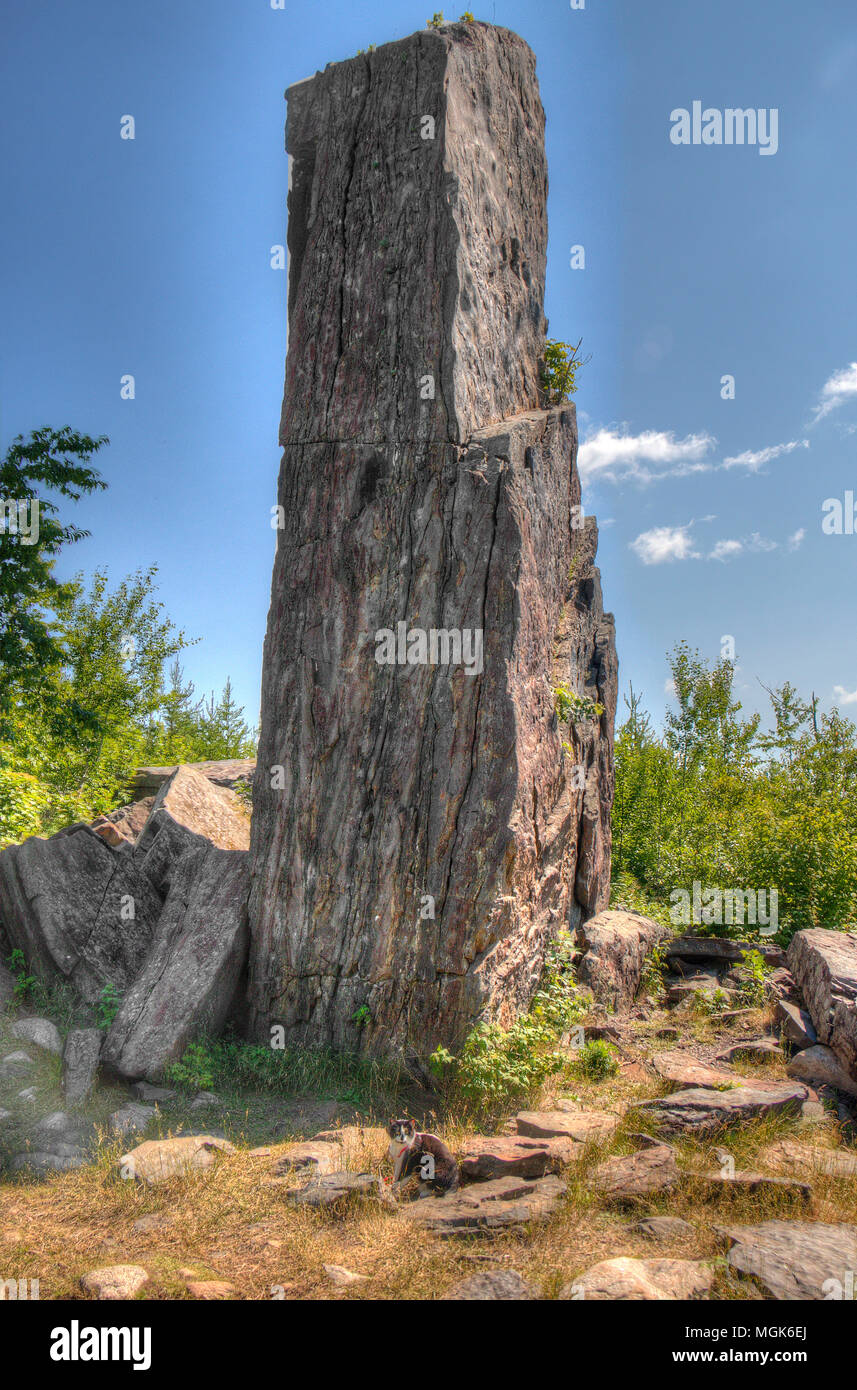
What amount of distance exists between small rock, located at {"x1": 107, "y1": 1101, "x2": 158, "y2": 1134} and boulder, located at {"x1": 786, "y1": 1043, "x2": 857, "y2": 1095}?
5662 mm

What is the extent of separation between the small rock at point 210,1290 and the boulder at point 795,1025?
19.1ft

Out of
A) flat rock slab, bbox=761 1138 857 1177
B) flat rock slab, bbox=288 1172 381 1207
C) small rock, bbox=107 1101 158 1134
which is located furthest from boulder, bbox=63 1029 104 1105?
flat rock slab, bbox=761 1138 857 1177

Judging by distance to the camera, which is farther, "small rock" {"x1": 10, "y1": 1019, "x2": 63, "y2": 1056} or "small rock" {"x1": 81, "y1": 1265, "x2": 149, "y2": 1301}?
"small rock" {"x1": 10, "y1": 1019, "x2": 63, "y2": 1056}

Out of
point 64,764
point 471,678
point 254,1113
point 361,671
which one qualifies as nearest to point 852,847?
point 471,678

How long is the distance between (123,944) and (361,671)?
3967mm

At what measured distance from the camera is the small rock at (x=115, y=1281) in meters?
4.38

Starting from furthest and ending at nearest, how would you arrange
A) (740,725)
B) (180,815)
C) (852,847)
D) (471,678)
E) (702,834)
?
1. (740,725)
2. (702,834)
3. (852,847)
4. (180,815)
5. (471,678)

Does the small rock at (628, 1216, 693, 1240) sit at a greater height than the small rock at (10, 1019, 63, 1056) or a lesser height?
lesser

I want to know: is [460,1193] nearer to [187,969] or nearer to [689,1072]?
[689,1072]

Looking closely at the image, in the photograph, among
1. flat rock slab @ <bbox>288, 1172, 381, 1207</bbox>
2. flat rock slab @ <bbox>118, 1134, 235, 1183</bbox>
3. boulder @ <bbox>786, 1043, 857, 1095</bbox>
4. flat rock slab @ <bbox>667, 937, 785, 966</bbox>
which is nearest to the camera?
flat rock slab @ <bbox>288, 1172, 381, 1207</bbox>

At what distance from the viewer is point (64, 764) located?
1683cm

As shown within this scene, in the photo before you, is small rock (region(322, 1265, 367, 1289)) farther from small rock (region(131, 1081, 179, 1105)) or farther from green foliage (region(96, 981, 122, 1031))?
green foliage (region(96, 981, 122, 1031))

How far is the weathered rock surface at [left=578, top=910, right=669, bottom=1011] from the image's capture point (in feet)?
29.6

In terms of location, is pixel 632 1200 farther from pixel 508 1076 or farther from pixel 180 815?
pixel 180 815
